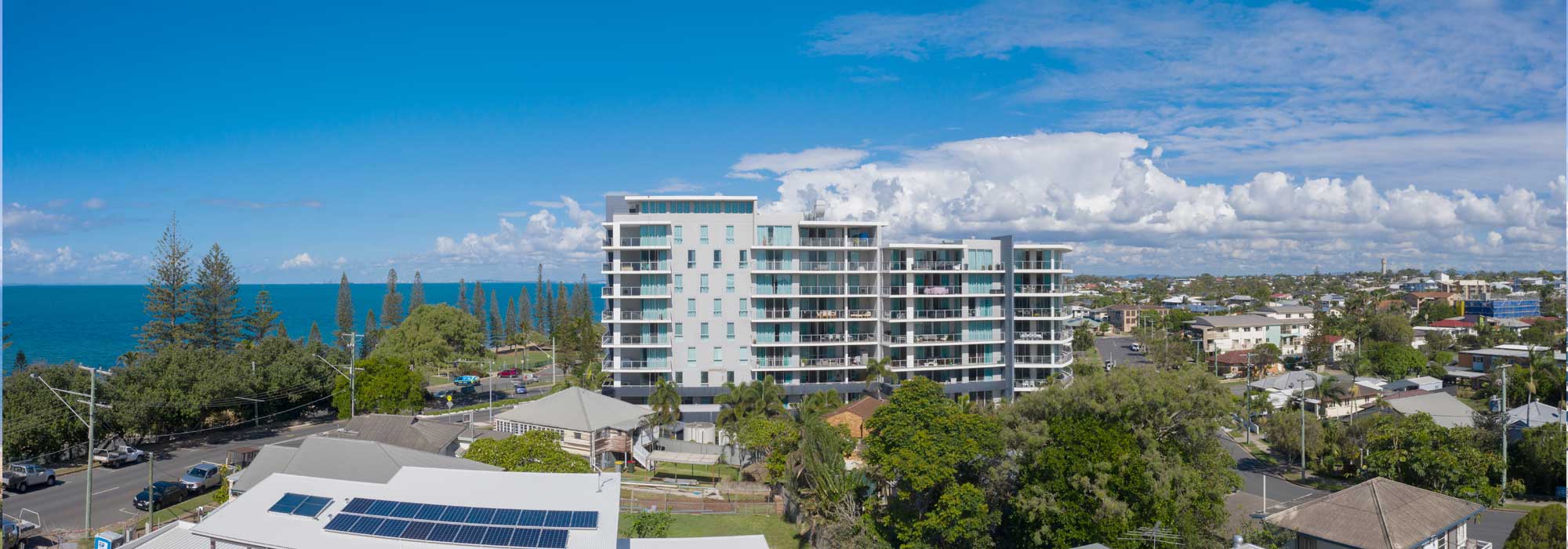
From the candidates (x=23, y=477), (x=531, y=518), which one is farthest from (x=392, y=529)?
(x=23, y=477)

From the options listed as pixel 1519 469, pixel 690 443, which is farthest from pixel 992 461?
pixel 1519 469

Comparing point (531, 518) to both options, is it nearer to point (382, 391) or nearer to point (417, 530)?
point (417, 530)

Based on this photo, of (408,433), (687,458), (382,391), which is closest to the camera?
(408,433)

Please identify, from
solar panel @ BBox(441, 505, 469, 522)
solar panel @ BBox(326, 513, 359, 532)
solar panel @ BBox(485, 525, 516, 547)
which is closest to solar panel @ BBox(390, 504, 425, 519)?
solar panel @ BBox(441, 505, 469, 522)

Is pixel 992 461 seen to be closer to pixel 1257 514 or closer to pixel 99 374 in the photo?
pixel 1257 514

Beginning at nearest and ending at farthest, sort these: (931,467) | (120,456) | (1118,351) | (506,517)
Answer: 1. (506,517)
2. (931,467)
3. (120,456)
4. (1118,351)

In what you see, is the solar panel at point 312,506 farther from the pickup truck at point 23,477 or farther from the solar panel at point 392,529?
the pickup truck at point 23,477
